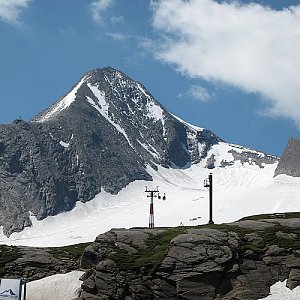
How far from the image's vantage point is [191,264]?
5553 cm

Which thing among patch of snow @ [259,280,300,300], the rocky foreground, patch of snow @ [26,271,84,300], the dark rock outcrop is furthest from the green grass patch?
patch of snow @ [259,280,300,300]

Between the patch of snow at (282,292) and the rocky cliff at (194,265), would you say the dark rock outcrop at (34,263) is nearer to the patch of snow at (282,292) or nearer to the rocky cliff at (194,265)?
the rocky cliff at (194,265)

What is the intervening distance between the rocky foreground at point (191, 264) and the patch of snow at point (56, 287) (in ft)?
4.15

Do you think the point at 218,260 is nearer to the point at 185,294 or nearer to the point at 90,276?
the point at 185,294

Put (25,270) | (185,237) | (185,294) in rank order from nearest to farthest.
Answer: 1. (185,294)
2. (185,237)
3. (25,270)

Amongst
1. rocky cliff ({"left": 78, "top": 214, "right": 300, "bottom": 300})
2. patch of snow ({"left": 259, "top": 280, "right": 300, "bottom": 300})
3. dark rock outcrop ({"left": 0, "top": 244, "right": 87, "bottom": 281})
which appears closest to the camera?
patch of snow ({"left": 259, "top": 280, "right": 300, "bottom": 300})

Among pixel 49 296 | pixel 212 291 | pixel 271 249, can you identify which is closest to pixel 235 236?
pixel 271 249

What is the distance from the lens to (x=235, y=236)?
60500 mm

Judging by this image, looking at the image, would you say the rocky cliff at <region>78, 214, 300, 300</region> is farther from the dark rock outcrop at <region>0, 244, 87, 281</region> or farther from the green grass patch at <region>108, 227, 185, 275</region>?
the dark rock outcrop at <region>0, 244, 87, 281</region>

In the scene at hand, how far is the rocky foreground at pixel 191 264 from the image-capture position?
179ft

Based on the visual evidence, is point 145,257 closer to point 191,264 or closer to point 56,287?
point 191,264

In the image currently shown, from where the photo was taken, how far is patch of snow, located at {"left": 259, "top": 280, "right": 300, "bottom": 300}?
53.1 m

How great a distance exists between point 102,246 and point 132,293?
7689mm

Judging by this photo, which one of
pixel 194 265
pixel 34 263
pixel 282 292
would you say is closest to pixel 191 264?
pixel 194 265
